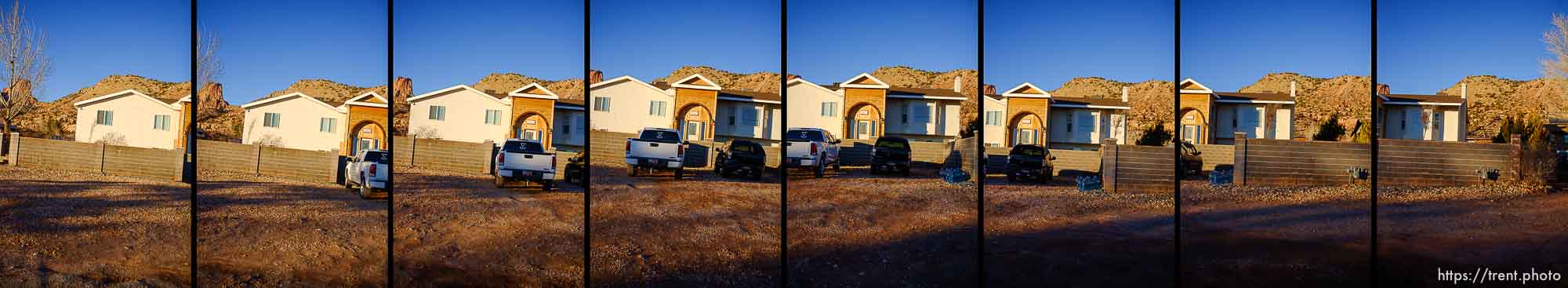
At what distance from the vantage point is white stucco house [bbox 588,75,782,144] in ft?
147

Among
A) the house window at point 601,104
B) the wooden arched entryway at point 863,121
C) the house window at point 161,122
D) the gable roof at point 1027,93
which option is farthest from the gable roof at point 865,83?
the house window at point 161,122

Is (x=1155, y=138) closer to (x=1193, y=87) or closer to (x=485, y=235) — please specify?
(x=1193, y=87)

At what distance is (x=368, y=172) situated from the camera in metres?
24.5

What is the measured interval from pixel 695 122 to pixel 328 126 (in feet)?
54.0

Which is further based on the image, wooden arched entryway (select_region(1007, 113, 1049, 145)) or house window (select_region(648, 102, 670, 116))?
wooden arched entryway (select_region(1007, 113, 1049, 145))

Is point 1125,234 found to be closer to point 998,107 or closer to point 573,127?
point 573,127

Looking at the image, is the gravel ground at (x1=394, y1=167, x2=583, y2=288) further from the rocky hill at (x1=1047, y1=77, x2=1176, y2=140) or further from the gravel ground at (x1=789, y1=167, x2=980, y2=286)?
the rocky hill at (x1=1047, y1=77, x2=1176, y2=140)

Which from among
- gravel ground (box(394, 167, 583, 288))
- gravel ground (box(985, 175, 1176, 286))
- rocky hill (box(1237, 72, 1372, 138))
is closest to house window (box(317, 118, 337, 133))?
gravel ground (box(394, 167, 583, 288))

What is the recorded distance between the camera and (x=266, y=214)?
88.0ft

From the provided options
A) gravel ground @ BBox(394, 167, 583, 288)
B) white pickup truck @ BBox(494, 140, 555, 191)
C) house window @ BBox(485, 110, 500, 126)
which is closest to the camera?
gravel ground @ BBox(394, 167, 583, 288)

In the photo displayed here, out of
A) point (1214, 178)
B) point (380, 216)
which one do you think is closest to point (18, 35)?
point (380, 216)

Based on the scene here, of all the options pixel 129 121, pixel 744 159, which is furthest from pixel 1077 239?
pixel 129 121

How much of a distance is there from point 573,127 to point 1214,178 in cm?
2548

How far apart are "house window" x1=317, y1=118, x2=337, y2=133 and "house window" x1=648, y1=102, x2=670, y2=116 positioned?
13.8m
